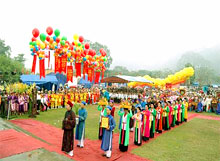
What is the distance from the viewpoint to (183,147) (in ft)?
19.9

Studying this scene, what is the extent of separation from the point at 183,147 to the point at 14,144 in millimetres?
5420

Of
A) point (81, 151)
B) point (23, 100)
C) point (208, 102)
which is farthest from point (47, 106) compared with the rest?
point (208, 102)

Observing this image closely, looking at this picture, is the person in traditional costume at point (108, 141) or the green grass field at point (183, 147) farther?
the green grass field at point (183, 147)

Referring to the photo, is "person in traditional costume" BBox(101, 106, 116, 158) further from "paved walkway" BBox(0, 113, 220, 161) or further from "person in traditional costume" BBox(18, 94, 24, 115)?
"person in traditional costume" BBox(18, 94, 24, 115)

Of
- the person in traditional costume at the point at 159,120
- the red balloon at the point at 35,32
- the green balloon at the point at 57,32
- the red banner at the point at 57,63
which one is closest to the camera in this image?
the person in traditional costume at the point at 159,120

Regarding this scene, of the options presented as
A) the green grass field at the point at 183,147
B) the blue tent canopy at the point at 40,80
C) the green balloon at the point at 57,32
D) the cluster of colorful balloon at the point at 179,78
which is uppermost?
the green balloon at the point at 57,32

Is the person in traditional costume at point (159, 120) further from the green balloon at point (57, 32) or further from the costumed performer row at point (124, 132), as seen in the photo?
the green balloon at point (57, 32)

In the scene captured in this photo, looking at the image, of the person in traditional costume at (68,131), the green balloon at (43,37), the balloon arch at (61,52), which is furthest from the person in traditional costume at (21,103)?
the person in traditional costume at (68,131)

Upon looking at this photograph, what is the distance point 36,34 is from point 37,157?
9.30 m

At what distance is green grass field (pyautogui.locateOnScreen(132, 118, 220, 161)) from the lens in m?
5.23

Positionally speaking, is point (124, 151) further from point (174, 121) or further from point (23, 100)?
point (23, 100)

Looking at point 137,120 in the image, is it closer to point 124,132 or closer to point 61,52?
point 124,132

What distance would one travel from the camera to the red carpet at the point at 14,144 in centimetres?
389

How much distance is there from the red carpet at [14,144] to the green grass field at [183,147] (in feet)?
10.1
